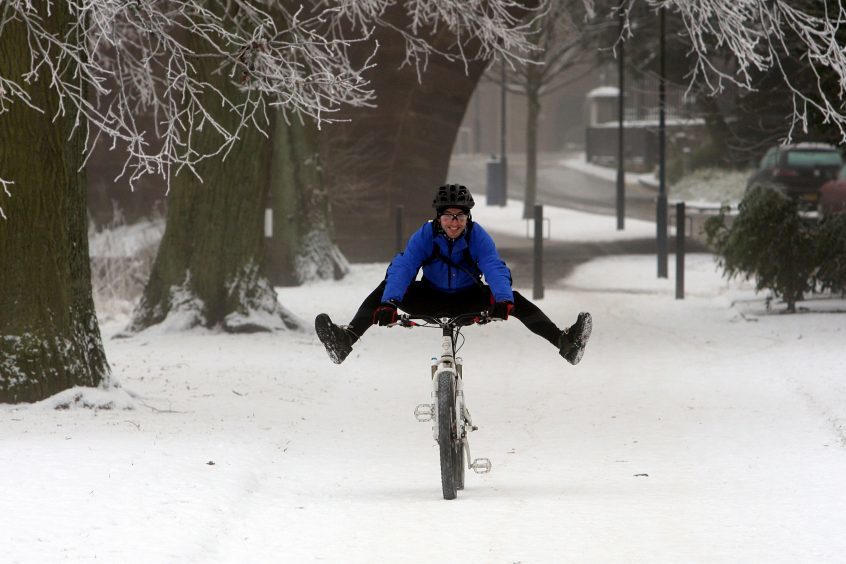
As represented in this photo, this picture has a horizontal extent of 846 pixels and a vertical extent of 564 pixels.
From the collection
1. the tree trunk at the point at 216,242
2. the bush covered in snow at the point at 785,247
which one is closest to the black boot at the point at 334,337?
the tree trunk at the point at 216,242

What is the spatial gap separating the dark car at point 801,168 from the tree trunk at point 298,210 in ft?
56.2

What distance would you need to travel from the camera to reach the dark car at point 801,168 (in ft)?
119

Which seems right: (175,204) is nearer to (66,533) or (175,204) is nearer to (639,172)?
(66,533)

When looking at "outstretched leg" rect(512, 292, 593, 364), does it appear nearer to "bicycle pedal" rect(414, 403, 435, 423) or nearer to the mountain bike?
the mountain bike

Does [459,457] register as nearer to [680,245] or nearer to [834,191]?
[680,245]

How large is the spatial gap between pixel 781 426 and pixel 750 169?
3537 centimetres

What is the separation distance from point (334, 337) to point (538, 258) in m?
11.7

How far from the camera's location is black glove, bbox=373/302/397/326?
716cm

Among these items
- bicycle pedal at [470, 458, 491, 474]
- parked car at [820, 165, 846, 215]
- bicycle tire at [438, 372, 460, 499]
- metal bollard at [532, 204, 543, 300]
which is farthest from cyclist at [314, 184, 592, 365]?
parked car at [820, 165, 846, 215]

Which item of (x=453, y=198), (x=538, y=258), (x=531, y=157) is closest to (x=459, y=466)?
(x=453, y=198)

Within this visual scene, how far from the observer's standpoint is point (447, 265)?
7422 mm

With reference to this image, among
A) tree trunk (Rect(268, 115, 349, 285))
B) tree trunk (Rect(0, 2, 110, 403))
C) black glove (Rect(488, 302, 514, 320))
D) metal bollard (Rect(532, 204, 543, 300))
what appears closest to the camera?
black glove (Rect(488, 302, 514, 320))

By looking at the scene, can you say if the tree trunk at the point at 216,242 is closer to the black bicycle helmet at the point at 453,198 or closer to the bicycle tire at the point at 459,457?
the bicycle tire at the point at 459,457

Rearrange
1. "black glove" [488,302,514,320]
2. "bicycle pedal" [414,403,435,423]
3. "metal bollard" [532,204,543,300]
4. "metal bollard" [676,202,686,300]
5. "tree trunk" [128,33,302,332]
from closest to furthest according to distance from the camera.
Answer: "black glove" [488,302,514,320] → "bicycle pedal" [414,403,435,423] → "tree trunk" [128,33,302,332] → "metal bollard" [676,202,686,300] → "metal bollard" [532,204,543,300]
